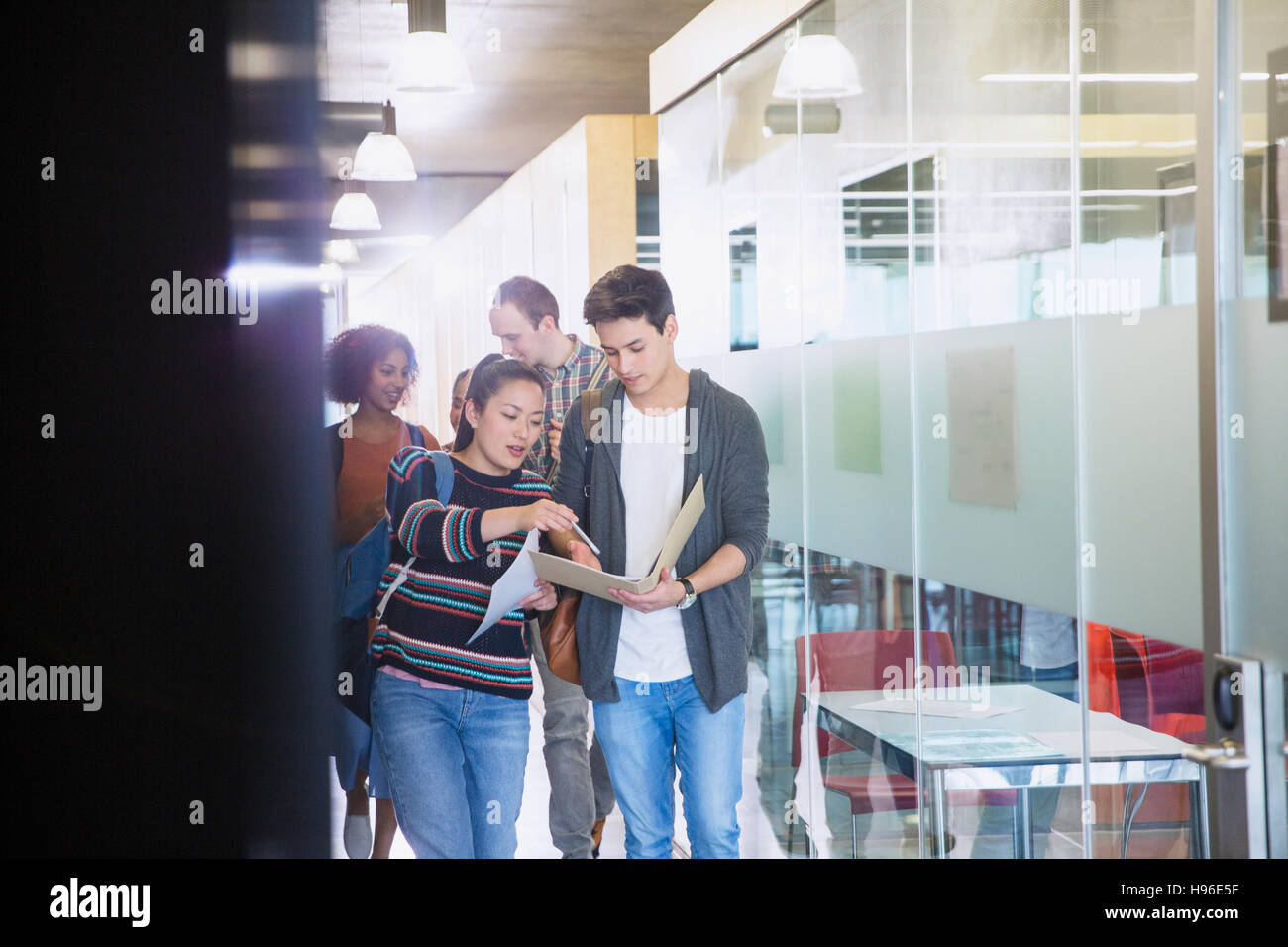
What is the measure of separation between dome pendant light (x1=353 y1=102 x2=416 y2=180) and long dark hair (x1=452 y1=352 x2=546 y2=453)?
1.98ft

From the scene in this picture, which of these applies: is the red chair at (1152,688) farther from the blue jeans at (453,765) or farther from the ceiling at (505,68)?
the ceiling at (505,68)

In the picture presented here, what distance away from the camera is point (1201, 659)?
2451 mm

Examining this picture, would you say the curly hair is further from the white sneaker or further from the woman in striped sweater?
the white sneaker

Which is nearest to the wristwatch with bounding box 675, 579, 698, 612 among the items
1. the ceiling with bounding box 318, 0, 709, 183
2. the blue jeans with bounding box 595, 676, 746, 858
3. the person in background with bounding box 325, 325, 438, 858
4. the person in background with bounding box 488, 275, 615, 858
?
the blue jeans with bounding box 595, 676, 746, 858

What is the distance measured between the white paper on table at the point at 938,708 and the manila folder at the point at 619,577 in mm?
737

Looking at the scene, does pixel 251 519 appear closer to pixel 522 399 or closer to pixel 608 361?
pixel 522 399

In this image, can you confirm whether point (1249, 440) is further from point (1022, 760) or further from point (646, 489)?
point (646, 489)

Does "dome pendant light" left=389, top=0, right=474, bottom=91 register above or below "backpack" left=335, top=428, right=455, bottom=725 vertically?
above

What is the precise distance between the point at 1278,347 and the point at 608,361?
155 cm

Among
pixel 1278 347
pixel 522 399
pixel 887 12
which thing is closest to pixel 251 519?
pixel 522 399

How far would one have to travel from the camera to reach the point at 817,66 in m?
3.38

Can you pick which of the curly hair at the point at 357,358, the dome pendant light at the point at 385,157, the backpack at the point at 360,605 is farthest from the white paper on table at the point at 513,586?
the dome pendant light at the point at 385,157

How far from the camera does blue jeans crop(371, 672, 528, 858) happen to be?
2.96 m
